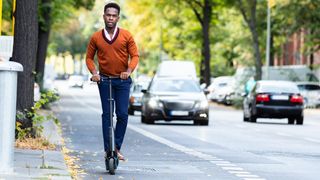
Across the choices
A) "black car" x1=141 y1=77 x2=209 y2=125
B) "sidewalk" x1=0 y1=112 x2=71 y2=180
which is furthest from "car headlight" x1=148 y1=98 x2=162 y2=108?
"sidewalk" x1=0 y1=112 x2=71 y2=180

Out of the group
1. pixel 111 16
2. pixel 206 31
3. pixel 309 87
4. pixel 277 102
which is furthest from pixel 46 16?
pixel 206 31

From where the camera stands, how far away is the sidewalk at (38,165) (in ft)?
37.7

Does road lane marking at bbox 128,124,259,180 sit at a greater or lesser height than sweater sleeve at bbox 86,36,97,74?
lesser

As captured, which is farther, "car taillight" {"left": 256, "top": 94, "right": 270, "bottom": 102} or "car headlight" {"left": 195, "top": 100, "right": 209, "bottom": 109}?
"car taillight" {"left": 256, "top": 94, "right": 270, "bottom": 102}

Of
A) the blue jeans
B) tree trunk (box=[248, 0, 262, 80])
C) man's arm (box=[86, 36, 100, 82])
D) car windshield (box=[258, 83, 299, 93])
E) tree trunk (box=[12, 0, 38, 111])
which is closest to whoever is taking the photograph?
the blue jeans

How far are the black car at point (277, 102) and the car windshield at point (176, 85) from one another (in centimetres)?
366

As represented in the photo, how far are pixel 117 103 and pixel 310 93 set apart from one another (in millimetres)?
48222

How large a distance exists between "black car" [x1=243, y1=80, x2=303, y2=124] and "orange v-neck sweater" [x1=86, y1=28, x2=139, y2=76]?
2329 cm

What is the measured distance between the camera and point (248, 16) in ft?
198

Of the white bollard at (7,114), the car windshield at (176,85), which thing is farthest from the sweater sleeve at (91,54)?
the car windshield at (176,85)

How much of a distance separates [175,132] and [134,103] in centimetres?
1689

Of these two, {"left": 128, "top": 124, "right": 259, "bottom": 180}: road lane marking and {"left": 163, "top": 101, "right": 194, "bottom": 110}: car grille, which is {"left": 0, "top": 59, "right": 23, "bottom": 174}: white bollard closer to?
{"left": 128, "top": 124, "right": 259, "bottom": 180}: road lane marking

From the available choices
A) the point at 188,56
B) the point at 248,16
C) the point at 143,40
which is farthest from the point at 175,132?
the point at 143,40

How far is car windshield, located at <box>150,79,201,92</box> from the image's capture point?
3312cm
